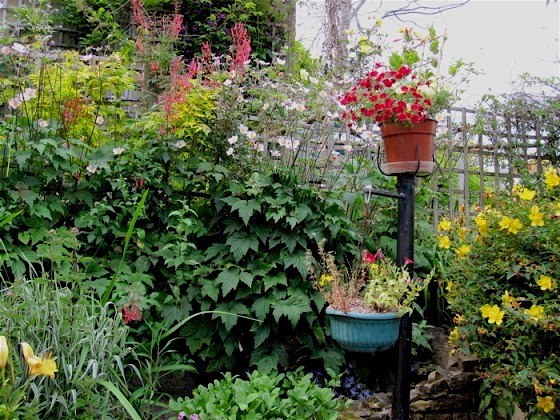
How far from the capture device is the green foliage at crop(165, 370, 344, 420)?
6.34 ft

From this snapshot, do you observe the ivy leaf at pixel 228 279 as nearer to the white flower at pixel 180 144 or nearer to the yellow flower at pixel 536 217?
the white flower at pixel 180 144

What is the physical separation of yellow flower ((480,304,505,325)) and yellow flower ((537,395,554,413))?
321 mm

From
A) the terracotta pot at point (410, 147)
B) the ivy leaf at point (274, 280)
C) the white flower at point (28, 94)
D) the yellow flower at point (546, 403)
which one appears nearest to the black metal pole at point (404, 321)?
the terracotta pot at point (410, 147)

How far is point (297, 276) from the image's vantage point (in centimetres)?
295

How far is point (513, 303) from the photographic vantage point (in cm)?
217

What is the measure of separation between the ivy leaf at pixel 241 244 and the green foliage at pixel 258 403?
859 mm

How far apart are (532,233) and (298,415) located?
4.28 feet

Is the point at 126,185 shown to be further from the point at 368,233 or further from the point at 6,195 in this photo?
the point at 368,233

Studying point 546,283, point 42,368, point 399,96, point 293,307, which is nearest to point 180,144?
point 293,307

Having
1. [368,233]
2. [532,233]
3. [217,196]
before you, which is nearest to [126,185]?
[217,196]

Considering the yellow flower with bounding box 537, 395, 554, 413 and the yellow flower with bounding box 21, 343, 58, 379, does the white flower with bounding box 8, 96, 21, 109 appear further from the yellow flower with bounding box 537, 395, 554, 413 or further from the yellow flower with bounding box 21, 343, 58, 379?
the yellow flower with bounding box 537, 395, 554, 413

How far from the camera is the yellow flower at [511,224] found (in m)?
2.30

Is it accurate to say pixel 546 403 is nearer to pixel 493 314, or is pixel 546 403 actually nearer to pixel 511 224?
pixel 493 314

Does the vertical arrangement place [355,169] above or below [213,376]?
above
